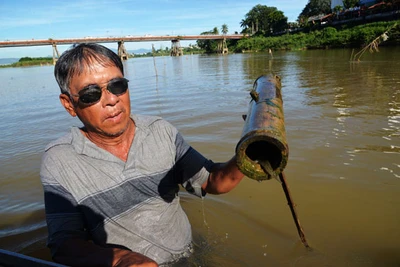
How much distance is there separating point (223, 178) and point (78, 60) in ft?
4.01

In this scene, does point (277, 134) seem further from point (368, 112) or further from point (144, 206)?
point (368, 112)

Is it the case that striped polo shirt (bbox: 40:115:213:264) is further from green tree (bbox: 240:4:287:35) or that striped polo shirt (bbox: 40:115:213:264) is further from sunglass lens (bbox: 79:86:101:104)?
green tree (bbox: 240:4:287:35)

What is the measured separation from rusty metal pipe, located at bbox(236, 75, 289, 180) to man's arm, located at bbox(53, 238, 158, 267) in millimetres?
683

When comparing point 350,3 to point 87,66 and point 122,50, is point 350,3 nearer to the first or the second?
point 122,50

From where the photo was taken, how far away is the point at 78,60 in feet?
5.66

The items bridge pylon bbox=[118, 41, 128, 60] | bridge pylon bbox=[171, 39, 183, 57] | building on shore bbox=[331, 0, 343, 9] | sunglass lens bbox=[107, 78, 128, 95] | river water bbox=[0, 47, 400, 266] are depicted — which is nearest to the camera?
sunglass lens bbox=[107, 78, 128, 95]

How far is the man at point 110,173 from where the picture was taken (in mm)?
1690

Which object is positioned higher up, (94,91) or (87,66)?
(87,66)

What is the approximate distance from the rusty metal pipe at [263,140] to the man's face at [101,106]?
0.88 metres

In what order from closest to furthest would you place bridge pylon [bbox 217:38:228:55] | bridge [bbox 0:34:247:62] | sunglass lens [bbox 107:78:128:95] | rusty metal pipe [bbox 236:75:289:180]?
rusty metal pipe [bbox 236:75:289:180] → sunglass lens [bbox 107:78:128:95] → bridge [bbox 0:34:247:62] → bridge pylon [bbox 217:38:228:55]

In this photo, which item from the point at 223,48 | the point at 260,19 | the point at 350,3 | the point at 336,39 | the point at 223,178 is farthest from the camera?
the point at 260,19

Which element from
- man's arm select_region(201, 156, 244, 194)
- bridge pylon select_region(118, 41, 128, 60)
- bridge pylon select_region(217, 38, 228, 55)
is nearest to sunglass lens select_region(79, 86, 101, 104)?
man's arm select_region(201, 156, 244, 194)

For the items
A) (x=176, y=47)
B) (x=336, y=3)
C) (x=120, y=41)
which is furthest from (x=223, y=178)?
(x=336, y=3)

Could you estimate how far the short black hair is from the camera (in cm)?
173
